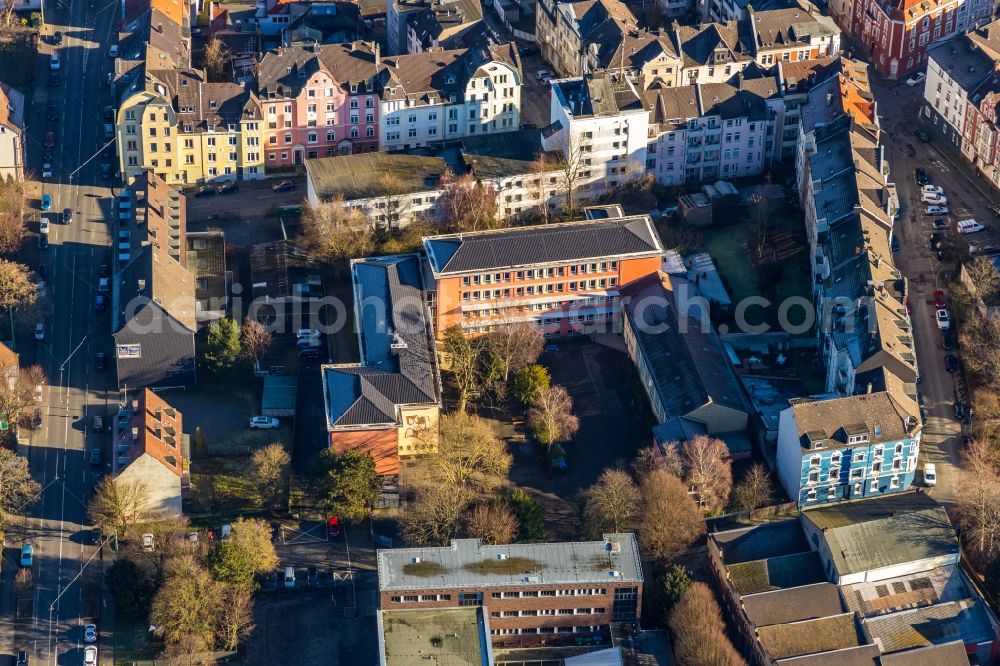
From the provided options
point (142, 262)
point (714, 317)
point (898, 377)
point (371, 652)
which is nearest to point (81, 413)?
point (142, 262)

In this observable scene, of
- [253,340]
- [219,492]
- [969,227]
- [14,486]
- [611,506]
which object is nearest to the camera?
[611,506]

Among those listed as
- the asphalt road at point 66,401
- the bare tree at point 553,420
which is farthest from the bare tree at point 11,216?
the bare tree at point 553,420

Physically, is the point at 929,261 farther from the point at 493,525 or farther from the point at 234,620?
the point at 234,620

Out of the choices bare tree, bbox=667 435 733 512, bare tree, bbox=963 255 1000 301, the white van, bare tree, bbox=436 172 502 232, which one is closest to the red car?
bare tree, bbox=667 435 733 512

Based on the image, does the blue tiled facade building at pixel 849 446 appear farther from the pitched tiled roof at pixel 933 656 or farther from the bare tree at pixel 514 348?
the bare tree at pixel 514 348

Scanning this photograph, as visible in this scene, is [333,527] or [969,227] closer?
[333,527]

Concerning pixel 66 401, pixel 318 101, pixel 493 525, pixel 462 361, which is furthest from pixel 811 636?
pixel 318 101
